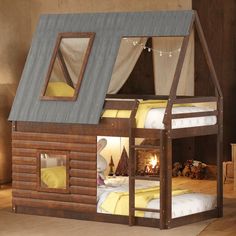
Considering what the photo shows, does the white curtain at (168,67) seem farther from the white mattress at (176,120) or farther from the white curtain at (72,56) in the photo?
A: the white mattress at (176,120)

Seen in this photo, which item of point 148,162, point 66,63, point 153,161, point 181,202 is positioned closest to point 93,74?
point 66,63

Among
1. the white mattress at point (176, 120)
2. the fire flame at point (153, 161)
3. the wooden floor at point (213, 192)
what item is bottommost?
the wooden floor at point (213, 192)

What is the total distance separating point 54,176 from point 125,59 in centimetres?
256

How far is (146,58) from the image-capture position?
10516 millimetres

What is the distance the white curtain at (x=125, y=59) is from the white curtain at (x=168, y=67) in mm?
264

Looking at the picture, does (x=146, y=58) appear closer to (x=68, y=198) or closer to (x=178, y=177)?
(x=178, y=177)

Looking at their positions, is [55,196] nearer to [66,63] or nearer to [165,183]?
[165,183]

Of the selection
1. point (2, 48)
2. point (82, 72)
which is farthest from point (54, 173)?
point (2, 48)

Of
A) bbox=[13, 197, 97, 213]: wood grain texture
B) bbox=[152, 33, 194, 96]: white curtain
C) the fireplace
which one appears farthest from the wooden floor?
bbox=[152, 33, 194, 96]: white curtain

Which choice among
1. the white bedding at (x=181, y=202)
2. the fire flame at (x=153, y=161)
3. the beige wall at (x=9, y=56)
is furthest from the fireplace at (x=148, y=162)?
the beige wall at (x=9, y=56)

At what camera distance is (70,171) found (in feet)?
24.5

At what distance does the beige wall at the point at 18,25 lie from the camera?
9.72 meters

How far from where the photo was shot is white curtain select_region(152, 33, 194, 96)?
9.83 m

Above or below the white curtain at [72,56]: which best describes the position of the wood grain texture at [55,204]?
below
